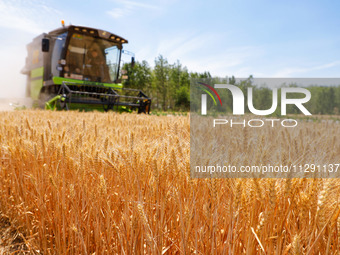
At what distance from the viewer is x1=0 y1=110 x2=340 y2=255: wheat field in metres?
0.81

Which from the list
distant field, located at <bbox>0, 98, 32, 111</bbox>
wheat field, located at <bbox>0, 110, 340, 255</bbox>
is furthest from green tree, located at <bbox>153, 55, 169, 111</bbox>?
wheat field, located at <bbox>0, 110, 340, 255</bbox>

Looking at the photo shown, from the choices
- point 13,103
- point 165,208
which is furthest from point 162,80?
point 165,208

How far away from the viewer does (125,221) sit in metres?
1.11

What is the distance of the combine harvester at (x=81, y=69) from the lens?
9031mm

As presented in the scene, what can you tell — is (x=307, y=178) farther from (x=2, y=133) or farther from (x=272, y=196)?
(x=2, y=133)

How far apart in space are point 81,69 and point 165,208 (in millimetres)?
9571

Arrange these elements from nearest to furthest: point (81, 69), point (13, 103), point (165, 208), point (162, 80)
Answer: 1. point (165, 208)
2. point (81, 69)
3. point (13, 103)
4. point (162, 80)

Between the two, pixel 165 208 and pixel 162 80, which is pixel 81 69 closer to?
pixel 165 208

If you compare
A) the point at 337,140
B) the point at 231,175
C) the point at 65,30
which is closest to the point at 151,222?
the point at 231,175

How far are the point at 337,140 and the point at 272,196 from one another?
5.24 ft

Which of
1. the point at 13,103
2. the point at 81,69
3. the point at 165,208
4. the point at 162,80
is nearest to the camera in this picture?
the point at 165,208

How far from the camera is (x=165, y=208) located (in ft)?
3.64

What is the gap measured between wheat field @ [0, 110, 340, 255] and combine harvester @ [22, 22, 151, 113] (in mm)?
7206

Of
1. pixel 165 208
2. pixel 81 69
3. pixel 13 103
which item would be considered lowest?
pixel 165 208
